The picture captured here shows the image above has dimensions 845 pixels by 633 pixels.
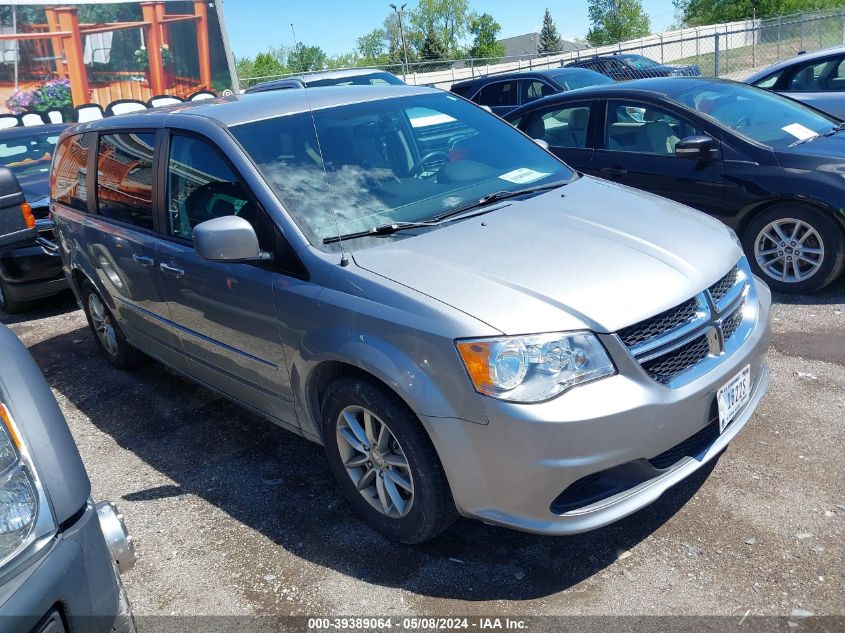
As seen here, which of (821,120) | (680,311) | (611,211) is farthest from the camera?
(821,120)

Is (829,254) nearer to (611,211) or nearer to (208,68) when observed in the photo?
(611,211)

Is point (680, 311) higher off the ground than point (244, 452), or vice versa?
point (680, 311)

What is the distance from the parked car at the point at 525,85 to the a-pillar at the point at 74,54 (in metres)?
6.94

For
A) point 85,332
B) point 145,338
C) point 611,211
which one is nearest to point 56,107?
point 85,332

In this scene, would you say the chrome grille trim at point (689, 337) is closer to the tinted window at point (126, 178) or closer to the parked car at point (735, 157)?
the parked car at point (735, 157)

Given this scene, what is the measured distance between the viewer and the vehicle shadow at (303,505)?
294cm

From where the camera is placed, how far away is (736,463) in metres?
3.48

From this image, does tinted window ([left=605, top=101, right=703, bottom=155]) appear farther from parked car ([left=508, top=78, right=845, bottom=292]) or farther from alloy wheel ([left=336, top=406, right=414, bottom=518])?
alloy wheel ([left=336, top=406, right=414, bottom=518])

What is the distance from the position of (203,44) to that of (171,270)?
12082 millimetres

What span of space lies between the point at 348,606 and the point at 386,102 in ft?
8.42

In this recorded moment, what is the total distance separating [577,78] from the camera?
13195 mm

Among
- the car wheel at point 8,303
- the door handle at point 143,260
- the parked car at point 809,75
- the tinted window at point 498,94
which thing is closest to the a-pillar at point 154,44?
the tinted window at point 498,94

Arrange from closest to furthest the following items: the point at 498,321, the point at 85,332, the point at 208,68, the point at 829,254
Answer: the point at 498,321 < the point at 829,254 < the point at 85,332 < the point at 208,68

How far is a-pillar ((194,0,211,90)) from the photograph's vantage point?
14281 millimetres
